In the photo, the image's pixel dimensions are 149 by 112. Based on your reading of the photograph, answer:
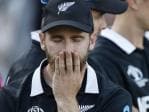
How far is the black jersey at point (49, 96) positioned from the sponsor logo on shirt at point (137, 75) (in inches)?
44.1

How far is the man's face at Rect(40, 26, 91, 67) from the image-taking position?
493 centimetres

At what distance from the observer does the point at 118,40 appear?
20.9 ft

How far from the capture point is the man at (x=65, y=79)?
486 centimetres

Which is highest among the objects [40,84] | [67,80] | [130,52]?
[67,80]

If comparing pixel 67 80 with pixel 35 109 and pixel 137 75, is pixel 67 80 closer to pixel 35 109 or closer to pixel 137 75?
pixel 35 109

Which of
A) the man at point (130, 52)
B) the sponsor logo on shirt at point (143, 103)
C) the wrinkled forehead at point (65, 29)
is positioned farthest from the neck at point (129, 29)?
the wrinkled forehead at point (65, 29)

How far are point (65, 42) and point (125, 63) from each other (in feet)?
4.59

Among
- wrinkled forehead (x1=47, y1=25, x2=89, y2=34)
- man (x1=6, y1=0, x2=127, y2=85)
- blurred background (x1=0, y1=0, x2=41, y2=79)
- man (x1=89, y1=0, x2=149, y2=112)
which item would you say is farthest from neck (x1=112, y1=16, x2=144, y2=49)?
blurred background (x1=0, y1=0, x2=41, y2=79)

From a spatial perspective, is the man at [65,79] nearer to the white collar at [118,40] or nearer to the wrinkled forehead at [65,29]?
the wrinkled forehead at [65,29]

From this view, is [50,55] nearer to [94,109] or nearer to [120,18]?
[94,109]

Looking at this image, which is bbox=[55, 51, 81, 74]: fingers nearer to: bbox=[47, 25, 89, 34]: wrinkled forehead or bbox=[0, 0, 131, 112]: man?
bbox=[0, 0, 131, 112]: man

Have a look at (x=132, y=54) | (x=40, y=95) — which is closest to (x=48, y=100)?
(x=40, y=95)

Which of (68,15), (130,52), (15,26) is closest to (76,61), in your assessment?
(68,15)

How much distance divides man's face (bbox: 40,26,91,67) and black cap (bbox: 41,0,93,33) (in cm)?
3
